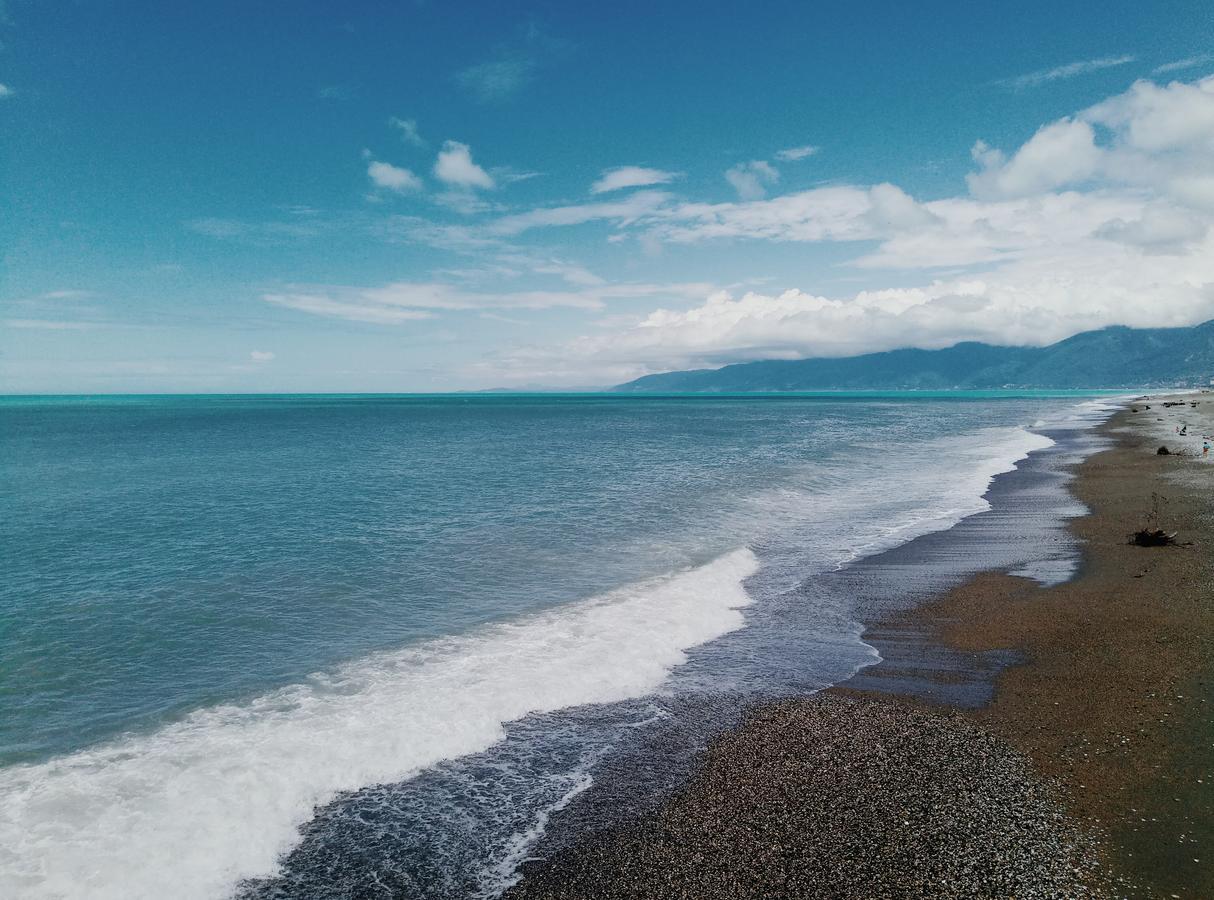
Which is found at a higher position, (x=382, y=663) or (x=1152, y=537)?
(x=1152, y=537)

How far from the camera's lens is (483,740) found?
13.6 meters

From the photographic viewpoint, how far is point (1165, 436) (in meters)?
68.1

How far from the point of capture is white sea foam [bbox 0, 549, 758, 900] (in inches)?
392

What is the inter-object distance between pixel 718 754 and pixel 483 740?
16.6 feet

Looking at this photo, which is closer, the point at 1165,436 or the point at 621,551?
the point at 621,551

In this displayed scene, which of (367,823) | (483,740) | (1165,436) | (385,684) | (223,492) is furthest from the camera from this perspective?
(1165,436)

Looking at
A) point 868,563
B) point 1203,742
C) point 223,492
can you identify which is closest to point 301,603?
point 868,563

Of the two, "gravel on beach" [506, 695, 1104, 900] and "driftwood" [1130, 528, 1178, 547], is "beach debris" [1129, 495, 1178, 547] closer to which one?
"driftwood" [1130, 528, 1178, 547]

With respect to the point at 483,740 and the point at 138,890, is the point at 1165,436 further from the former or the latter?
the point at 138,890

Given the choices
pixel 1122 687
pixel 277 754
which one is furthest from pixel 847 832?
pixel 277 754

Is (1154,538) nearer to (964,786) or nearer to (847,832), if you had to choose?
(964,786)

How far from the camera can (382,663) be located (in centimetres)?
1723

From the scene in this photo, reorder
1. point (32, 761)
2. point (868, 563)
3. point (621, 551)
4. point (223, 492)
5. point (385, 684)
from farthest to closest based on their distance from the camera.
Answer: point (223, 492)
point (621, 551)
point (868, 563)
point (385, 684)
point (32, 761)

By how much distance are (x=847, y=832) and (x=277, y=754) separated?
1097 centimetres
